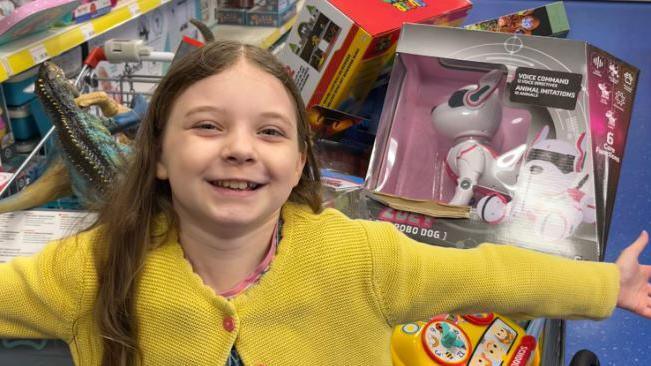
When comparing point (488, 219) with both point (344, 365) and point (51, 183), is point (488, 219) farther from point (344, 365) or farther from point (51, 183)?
point (51, 183)

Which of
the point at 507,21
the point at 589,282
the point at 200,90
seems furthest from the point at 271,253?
the point at 507,21

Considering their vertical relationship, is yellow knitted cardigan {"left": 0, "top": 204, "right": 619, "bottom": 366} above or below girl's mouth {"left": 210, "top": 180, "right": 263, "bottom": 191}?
below

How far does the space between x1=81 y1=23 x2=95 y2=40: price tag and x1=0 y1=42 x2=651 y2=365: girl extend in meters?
1.38

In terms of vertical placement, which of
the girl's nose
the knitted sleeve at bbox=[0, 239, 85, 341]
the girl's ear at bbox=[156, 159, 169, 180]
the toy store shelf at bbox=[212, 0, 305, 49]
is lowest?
the knitted sleeve at bbox=[0, 239, 85, 341]

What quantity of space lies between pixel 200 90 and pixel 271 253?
0.75 ft

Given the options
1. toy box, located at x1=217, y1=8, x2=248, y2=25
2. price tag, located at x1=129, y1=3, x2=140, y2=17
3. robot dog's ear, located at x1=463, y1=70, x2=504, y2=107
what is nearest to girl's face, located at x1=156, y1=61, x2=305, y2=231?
robot dog's ear, located at x1=463, y1=70, x2=504, y2=107

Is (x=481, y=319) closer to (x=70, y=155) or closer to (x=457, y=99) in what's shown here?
(x=457, y=99)

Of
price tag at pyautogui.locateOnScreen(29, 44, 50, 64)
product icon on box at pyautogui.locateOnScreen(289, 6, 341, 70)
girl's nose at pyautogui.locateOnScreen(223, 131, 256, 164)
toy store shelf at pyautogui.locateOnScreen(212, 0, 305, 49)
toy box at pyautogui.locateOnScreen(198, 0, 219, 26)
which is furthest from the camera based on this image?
toy box at pyautogui.locateOnScreen(198, 0, 219, 26)

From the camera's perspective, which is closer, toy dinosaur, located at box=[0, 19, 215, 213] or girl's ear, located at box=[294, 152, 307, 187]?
girl's ear, located at box=[294, 152, 307, 187]

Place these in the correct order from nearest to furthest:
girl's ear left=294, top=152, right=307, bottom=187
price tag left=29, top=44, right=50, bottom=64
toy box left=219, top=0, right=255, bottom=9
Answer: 1. girl's ear left=294, top=152, right=307, bottom=187
2. price tag left=29, top=44, right=50, bottom=64
3. toy box left=219, top=0, right=255, bottom=9

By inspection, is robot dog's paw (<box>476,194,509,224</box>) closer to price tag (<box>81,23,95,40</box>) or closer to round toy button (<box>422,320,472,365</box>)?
round toy button (<box>422,320,472,365</box>)

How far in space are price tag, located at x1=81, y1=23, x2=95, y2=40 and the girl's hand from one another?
68.8 inches

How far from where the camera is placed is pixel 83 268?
788 mm

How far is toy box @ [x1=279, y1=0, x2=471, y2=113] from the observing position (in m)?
1.36
